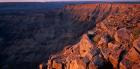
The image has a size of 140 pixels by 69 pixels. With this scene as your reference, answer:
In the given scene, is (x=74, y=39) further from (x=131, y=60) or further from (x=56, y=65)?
(x=131, y=60)

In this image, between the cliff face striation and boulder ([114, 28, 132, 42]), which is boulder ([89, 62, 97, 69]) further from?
boulder ([114, 28, 132, 42])

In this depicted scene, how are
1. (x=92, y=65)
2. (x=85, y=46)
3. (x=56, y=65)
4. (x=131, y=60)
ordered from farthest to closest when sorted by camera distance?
(x=56, y=65), (x=85, y=46), (x=92, y=65), (x=131, y=60)

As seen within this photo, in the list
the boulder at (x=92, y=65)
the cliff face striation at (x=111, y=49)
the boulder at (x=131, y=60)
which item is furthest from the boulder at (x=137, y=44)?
the boulder at (x=92, y=65)

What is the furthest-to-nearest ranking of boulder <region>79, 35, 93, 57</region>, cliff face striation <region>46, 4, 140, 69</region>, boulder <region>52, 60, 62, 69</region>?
Result: 1. boulder <region>52, 60, 62, 69</region>
2. boulder <region>79, 35, 93, 57</region>
3. cliff face striation <region>46, 4, 140, 69</region>

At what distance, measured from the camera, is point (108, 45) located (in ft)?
68.1

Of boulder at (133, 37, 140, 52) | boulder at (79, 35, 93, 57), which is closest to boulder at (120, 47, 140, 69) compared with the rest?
boulder at (133, 37, 140, 52)

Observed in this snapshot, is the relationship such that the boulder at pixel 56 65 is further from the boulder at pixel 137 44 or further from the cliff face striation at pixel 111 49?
the boulder at pixel 137 44

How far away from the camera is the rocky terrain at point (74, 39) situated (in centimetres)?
1945

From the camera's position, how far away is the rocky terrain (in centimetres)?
1945

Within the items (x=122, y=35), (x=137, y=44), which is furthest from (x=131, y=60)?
(x=122, y=35)

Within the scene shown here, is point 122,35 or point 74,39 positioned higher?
point 122,35

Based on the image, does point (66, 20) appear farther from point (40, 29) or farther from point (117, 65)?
point (117, 65)

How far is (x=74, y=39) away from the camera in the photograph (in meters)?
71.7

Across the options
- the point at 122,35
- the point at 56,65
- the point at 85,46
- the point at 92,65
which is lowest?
the point at 56,65
